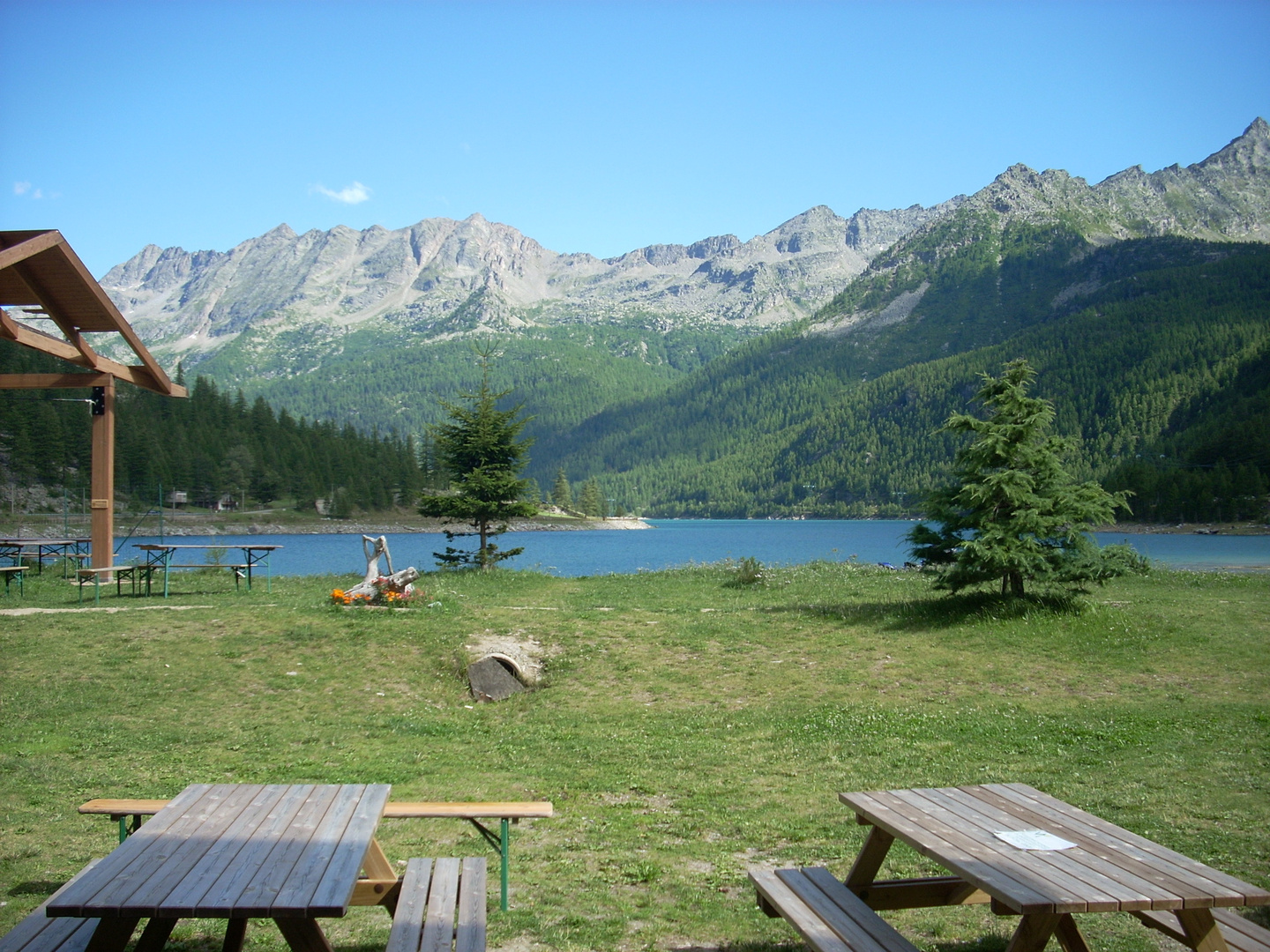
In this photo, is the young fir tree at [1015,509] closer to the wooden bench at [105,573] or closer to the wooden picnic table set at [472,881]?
the wooden picnic table set at [472,881]

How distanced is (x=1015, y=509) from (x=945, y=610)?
2756mm

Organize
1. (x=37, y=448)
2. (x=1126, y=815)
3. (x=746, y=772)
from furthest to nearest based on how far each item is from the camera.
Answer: (x=37, y=448)
(x=746, y=772)
(x=1126, y=815)

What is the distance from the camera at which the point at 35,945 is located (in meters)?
4.33

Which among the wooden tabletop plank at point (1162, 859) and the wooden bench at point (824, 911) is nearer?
the wooden tabletop plank at point (1162, 859)

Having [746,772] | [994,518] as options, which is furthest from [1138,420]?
[746,772]

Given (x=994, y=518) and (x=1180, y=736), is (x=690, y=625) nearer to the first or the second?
(x=994, y=518)

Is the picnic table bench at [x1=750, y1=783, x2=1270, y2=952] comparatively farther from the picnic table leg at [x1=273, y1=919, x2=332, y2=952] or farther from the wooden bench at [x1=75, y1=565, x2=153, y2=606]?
the wooden bench at [x1=75, y1=565, x2=153, y2=606]

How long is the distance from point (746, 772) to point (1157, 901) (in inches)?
253

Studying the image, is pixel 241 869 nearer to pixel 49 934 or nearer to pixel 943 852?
pixel 49 934

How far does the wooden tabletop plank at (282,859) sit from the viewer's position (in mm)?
3715

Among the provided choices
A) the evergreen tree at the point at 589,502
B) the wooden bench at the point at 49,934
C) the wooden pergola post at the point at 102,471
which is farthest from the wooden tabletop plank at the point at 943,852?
the evergreen tree at the point at 589,502

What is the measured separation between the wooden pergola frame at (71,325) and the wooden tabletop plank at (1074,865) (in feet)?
34.8

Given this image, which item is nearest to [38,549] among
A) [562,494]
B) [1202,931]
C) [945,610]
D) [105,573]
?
[105,573]

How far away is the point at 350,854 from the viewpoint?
14.3 feet
